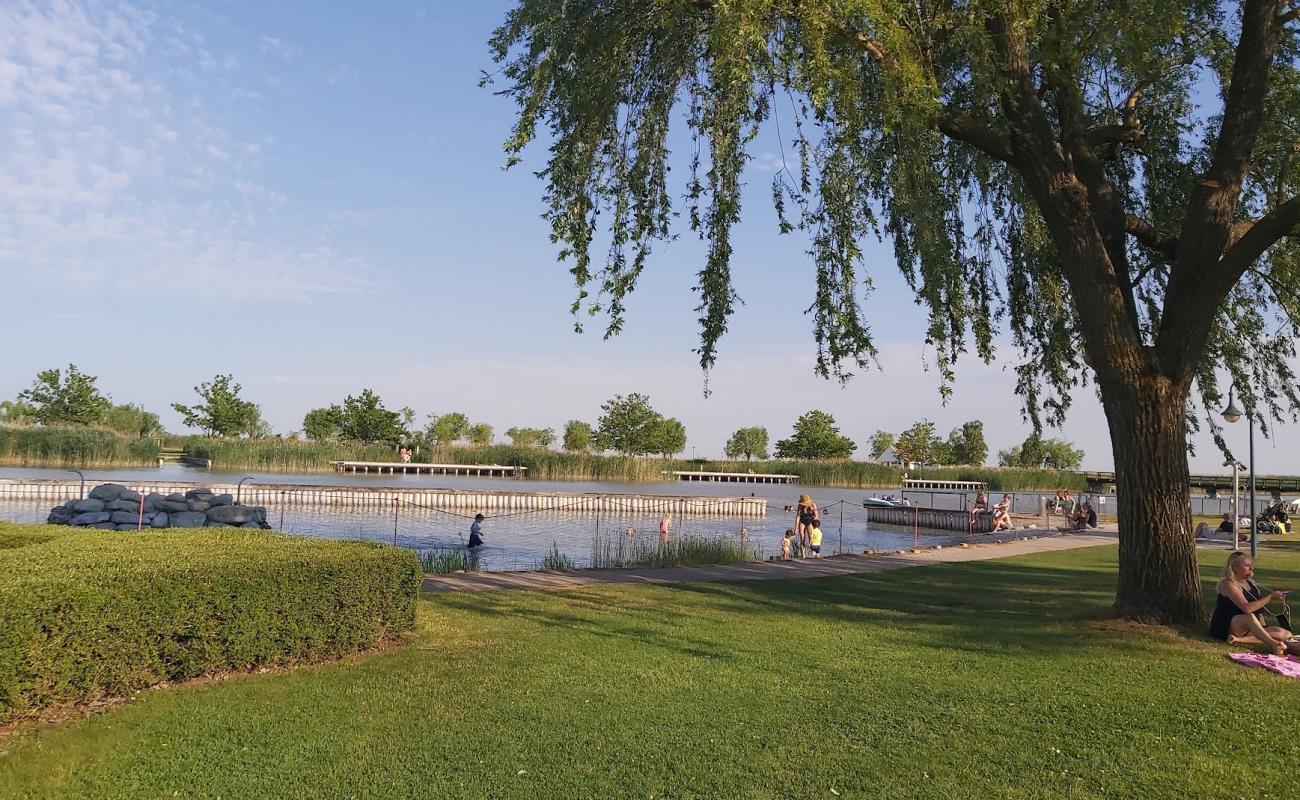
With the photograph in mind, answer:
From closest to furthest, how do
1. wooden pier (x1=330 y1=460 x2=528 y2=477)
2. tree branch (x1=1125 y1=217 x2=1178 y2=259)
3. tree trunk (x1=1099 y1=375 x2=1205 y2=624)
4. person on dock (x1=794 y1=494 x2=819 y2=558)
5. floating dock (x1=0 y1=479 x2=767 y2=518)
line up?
tree trunk (x1=1099 y1=375 x2=1205 y2=624), tree branch (x1=1125 y1=217 x2=1178 y2=259), person on dock (x1=794 y1=494 x2=819 y2=558), floating dock (x1=0 y1=479 x2=767 y2=518), wooden pier (x1=330 y1=460 x2=528 y2=477)

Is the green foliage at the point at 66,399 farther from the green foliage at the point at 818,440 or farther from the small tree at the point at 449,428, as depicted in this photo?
the green foliage at the point at 818,440

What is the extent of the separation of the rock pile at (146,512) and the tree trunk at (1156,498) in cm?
1729

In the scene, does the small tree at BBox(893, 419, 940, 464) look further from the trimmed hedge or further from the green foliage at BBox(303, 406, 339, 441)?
the trimmed hedge

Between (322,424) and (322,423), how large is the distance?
6.8 inches

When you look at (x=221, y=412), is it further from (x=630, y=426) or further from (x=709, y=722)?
(x=709, y=722)

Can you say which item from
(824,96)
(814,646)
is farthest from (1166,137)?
(814,646)

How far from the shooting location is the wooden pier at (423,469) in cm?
6444

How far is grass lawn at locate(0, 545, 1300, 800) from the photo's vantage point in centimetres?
473

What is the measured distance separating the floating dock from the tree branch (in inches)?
1085

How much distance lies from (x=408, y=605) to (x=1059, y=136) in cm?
904

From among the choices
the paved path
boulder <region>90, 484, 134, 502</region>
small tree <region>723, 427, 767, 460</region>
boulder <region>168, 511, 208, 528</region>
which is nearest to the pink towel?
the paved path

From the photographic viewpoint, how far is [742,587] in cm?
1271

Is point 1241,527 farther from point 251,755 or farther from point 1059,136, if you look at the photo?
point 251,755

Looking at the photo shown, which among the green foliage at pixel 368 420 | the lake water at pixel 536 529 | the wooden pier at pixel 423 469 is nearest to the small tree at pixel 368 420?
the green foliage at pixel 368 420
